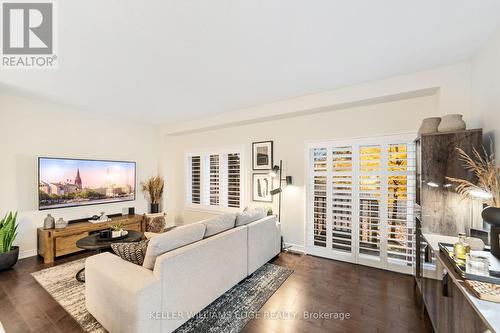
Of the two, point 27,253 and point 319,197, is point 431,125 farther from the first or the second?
point 27,253

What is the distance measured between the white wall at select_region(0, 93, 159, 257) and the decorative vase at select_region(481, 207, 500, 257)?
5.67m

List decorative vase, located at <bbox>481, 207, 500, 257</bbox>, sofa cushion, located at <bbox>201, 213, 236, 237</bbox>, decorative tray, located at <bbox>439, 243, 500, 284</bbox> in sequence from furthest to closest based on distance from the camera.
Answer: sofa cushion, located at <bbox>201, 213, 236, 237</bbox>, decorative vase, located at <bbox>481, 207, 500, 257</bbox>, decorative tray, located at <bbox>439, 243, 500, 284</bbox>

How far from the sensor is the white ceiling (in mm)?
1698

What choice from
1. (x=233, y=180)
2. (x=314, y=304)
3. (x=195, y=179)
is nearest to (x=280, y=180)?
(x=233, y=180)

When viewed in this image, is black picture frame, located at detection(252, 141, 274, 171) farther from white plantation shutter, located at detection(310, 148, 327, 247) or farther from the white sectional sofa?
the white sectional sofa

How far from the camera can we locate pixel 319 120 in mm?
3744

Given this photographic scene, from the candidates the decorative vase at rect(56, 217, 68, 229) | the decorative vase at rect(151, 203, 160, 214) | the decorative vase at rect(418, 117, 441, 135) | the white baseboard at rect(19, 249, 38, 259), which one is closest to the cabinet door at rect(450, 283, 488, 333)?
the decorative vase at rect(418, 117, 441, 135)

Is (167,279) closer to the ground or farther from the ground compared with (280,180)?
closer to the ground

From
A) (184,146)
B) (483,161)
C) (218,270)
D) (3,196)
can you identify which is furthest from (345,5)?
(3,196)

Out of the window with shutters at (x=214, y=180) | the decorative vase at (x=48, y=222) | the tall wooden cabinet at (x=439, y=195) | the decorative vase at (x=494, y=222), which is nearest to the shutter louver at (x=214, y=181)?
the window with shutters at (x=214, y=180)

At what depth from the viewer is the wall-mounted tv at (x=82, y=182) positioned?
12.2 feet

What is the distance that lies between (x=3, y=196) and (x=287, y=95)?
489 cm

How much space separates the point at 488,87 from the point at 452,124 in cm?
47

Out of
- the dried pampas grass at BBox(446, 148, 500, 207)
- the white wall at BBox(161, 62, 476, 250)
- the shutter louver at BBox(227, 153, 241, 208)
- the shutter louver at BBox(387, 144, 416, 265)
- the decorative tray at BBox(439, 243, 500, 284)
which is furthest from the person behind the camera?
the shutter louver at BBox(227, 153, 241, 208)
